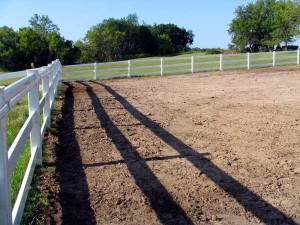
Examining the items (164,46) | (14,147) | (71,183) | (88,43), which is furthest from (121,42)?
(14,147)

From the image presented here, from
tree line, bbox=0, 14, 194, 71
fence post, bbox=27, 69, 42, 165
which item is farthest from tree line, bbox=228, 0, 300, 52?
fence post, bbox=27, 69, 42, 165

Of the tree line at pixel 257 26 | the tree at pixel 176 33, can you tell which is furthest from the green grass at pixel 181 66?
the tree at pixel 176 33

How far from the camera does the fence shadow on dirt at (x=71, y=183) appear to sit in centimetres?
395

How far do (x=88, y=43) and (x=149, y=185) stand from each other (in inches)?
3206

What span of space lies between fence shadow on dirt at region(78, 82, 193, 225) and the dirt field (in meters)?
0.01

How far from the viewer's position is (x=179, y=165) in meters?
5.49

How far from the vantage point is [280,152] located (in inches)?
237

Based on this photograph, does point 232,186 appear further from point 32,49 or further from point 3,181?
point 32,49

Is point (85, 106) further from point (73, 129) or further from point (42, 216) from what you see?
point (42, 216)

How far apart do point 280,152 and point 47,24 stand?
114 meters

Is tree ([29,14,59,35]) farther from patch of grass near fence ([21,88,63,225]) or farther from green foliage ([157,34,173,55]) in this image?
patch of grass near fence ([21,88,63,225])

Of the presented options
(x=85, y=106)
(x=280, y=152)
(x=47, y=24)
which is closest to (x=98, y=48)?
(x=47, y=24)

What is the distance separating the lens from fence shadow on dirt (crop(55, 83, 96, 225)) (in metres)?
3.95

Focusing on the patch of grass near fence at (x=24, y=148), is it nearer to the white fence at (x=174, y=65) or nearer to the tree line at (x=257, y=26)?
the white fence at (x=174, y=65)
